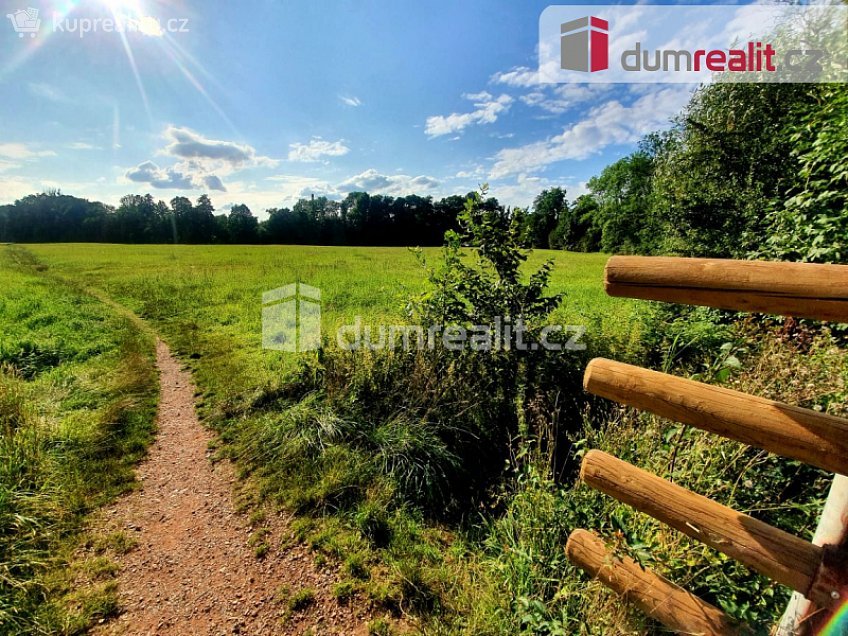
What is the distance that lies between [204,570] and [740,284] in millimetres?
4771

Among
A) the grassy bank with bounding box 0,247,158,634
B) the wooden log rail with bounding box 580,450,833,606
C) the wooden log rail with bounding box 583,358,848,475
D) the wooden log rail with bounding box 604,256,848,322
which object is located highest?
the wooden log rail with bounding box 604,256,848,322

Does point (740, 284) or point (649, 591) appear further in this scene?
point (649, 591)

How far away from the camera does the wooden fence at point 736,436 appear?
1370 mm

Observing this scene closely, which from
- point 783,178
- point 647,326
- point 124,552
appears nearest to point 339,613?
point 124,552

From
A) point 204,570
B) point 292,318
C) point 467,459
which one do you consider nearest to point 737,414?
point 467,459

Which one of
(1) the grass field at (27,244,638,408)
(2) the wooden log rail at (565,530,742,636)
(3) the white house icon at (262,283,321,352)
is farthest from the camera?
(3) the white house icon at (262,283,321,352)

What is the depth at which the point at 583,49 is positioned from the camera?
6.59 m

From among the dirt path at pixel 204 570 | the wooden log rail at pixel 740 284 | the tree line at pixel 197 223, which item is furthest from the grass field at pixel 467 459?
the tree line at pixel 197 223

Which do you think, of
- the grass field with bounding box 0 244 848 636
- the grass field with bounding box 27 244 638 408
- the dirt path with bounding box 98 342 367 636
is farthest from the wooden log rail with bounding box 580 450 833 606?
the grass field with bounding box 27 244 638 408

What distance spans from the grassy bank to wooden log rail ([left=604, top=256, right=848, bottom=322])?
4786 millimetres

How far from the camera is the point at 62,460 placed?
14.4ft

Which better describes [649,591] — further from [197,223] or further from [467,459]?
[197,223]

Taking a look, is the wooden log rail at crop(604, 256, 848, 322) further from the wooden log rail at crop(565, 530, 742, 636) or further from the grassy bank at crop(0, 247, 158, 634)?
the grassy bank at crop(0, 247, 158, 634)

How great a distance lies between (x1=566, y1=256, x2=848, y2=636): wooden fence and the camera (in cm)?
137
